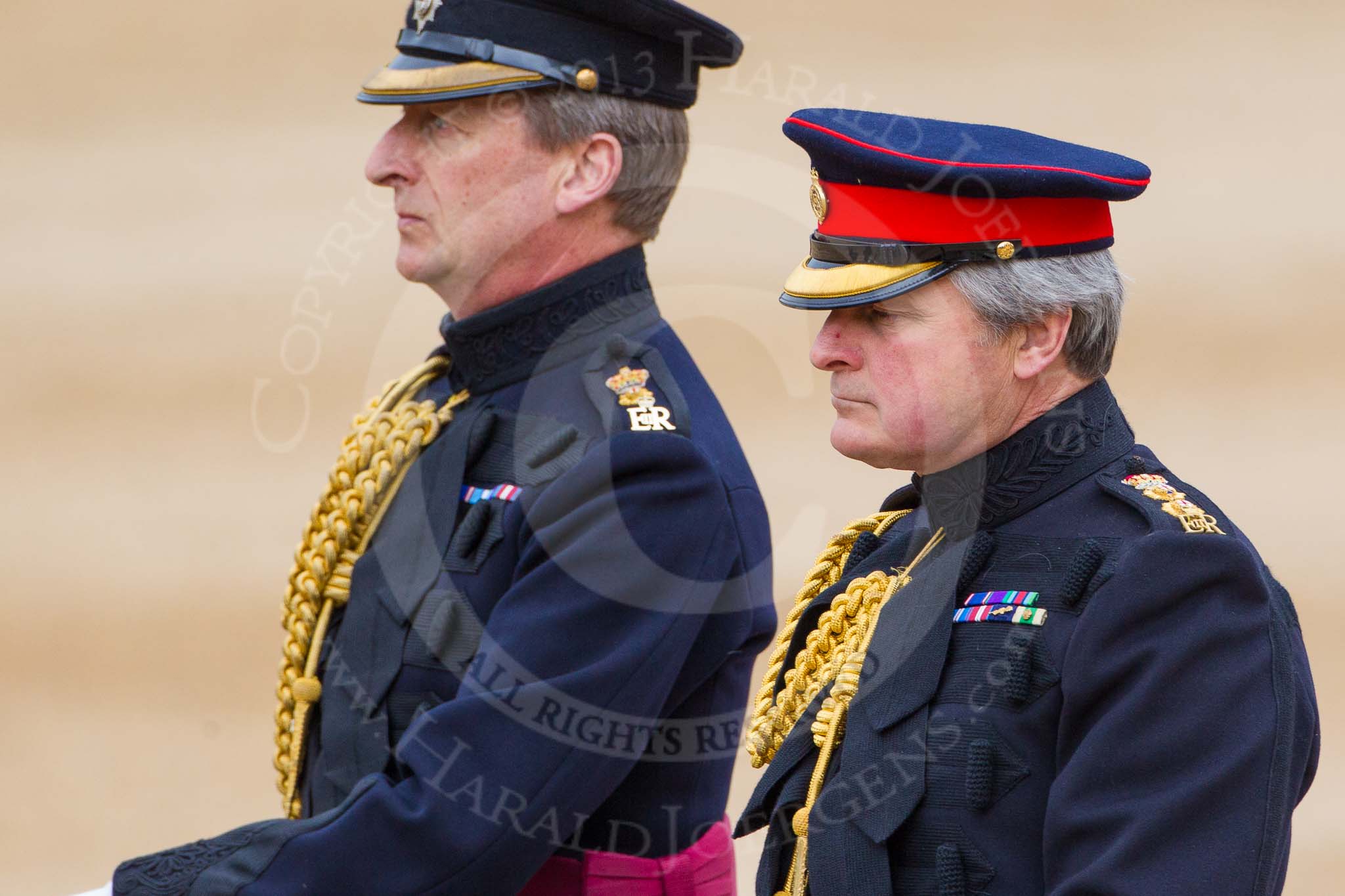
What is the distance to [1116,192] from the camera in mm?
1858

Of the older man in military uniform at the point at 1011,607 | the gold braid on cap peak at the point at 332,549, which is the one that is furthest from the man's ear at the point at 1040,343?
the gold braid on cap peak at the point at 332,549

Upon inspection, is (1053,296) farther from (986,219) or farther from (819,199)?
(819,199)

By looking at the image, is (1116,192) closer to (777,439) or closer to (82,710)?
(777,439)

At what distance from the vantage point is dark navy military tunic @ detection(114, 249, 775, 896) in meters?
2.21

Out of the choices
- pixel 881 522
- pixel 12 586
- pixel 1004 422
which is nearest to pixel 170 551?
pixel 12 586

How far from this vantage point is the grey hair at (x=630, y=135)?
102 inches

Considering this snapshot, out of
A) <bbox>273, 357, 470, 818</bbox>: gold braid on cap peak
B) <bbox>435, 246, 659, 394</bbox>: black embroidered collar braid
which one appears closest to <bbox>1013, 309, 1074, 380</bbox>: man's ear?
<bbox>435, 246, 659, 394</bbox>: black embroidered collar braid

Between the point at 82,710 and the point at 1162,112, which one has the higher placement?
the point at 1162,112

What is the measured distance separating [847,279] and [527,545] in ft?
2.31

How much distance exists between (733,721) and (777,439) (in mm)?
2153

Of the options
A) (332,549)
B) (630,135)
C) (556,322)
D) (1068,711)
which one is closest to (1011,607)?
(1068,711)

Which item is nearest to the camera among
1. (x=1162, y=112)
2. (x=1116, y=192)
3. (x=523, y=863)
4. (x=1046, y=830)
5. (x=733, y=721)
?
(x=1046, y=830)

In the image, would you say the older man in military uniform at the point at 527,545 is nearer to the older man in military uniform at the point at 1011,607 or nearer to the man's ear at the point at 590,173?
the man's ear at the point at 590,173

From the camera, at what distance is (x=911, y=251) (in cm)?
188
